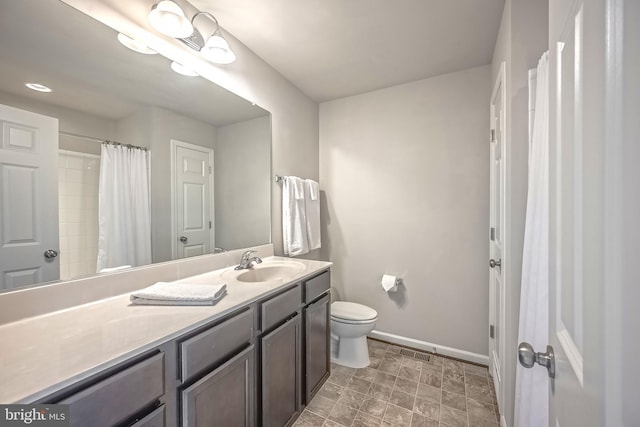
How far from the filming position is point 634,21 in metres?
0.30

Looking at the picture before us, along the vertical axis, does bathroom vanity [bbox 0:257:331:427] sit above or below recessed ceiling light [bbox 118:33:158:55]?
below

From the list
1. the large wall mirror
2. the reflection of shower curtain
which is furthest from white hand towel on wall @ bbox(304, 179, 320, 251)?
the reflection of shower curtain

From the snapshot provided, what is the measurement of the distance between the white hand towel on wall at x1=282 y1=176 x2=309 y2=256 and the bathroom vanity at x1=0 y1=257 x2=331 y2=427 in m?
0.68

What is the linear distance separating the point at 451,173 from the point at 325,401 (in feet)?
6.57

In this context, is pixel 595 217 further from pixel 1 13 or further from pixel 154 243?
pixel 1 13

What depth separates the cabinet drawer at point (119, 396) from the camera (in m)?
0.61

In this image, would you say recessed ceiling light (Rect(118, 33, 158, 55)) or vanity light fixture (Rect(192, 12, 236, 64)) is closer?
recessed ceiling light (Rect(118, 33, 158, 55))

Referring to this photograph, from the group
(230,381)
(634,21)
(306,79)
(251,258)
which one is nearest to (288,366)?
(230,381)

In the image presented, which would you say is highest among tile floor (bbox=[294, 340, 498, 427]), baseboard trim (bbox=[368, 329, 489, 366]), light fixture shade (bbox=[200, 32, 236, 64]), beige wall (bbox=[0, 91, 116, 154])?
light fixture shade (bbox=[200, 32, 236, 64])

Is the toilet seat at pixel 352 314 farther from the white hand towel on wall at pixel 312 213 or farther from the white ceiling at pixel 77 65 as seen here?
the white ceiling at pixel 77 65

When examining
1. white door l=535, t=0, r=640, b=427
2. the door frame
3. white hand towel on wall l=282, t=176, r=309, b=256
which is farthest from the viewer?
white hand towel on wall l=282, t=176, r=309, b=256

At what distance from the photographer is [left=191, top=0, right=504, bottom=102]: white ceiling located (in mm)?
1481

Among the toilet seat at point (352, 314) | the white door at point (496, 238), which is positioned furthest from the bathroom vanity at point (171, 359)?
the white door at point (496, 238)

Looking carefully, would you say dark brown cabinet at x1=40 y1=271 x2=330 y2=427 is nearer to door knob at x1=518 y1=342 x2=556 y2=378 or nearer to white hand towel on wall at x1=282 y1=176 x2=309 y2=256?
white hand towel on wall at x1=282 y1=176 x2=309 y2=256
